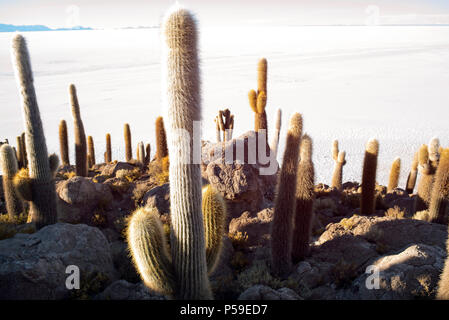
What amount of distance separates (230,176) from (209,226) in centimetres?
397

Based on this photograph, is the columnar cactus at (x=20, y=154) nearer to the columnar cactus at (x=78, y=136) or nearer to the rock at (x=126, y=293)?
the columnar cactus at (x=78, y=136)

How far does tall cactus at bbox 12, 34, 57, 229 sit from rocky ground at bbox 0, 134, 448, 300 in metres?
0.55

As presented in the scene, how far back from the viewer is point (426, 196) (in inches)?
392

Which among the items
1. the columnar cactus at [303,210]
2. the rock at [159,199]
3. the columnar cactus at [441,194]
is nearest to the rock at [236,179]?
the rock at [159,199]

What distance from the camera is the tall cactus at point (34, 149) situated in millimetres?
6996

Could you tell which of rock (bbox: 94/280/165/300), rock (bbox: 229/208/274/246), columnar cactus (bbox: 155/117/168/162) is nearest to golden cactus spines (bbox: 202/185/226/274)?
rock (bbox: 94/280/165/300)

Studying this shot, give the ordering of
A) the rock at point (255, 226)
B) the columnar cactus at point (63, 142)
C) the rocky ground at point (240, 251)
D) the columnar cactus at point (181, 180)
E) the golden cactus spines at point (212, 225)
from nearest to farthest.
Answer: the columnar cactus at point (181, 180) < the golden cactus spines at point (212, 225) < the rocky ground at point (240, 251) < the rock at point (255, 226) < the columnar cactus at point (63, 142)

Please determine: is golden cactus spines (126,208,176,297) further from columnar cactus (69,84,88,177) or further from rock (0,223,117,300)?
columnar cactus (69,84,88,177)

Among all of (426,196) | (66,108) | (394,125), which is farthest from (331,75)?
(426,196)

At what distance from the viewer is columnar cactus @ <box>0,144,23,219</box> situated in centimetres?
787

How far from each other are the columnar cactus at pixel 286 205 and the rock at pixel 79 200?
5.36 m

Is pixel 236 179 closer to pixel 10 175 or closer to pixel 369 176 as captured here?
pixel 369 176

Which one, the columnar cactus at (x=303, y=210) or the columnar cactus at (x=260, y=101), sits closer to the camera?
the columnar cactus at (x=303, y=210)
